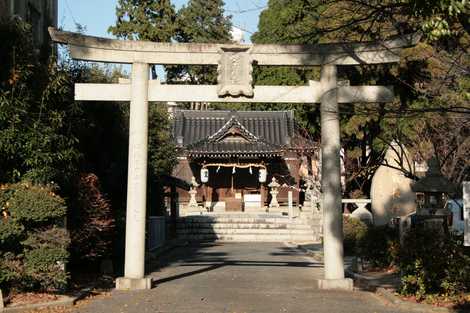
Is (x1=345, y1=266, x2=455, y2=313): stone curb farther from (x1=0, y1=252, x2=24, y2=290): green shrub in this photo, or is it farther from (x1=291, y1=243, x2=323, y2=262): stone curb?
(x1=291, y1=243, x2=323, y2=262): stone curb

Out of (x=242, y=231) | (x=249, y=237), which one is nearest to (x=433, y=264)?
(x=249, y=237)

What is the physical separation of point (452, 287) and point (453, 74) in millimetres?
3620

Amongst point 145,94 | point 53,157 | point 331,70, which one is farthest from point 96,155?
point 331,70

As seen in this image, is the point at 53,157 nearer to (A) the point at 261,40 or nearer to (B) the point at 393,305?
(B) the point at 393,305

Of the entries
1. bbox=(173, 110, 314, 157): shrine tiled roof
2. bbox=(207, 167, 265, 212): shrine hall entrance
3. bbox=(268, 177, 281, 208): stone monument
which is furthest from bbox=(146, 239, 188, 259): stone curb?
bbox=(207, 167, 265, 212): shrine hall entrance

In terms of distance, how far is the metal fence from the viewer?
Answer: 24205 mm

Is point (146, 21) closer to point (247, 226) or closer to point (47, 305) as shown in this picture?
point (247, 226)

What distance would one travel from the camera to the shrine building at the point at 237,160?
148 ft

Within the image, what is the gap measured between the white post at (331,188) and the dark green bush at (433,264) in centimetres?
212

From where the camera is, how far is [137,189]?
14.7m

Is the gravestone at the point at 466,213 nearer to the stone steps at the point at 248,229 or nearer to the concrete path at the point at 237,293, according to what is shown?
the concrete path at the point at 237,293

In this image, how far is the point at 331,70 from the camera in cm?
1535

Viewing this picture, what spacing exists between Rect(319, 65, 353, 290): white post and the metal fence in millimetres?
10046

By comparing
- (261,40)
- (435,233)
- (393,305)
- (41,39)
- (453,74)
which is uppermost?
(261,40)
